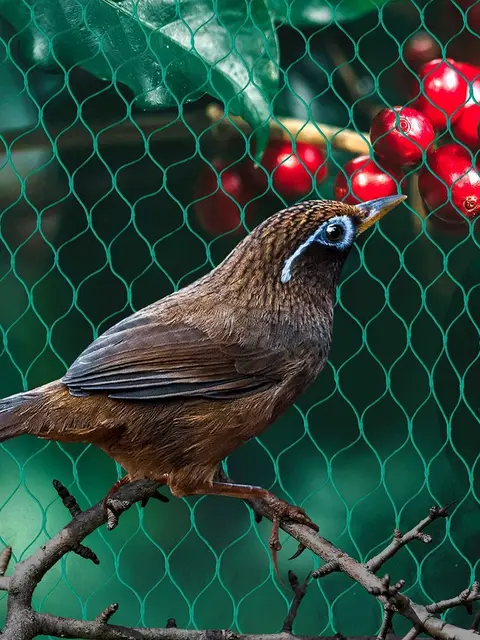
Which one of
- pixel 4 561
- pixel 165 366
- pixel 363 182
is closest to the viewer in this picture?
pixel 4 561

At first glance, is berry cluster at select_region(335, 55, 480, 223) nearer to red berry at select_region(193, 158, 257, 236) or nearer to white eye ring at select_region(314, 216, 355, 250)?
red berry at select_region(193, 158, 257, 236)

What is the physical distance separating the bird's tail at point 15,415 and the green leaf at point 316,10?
2.96 ft

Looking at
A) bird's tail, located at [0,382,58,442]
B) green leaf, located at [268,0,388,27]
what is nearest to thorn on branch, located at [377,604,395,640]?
bird's tail, located at [0,382,58,442]

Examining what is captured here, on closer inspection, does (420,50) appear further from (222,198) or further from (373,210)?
(373,210)

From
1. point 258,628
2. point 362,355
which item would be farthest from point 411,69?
point 258,628

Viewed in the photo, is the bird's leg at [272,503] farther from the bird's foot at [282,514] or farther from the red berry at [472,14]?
the red berry at [472,14]

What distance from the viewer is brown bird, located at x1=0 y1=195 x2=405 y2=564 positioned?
799 mm

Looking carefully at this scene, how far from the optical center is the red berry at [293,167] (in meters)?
1.40

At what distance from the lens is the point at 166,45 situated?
A: 146 cm

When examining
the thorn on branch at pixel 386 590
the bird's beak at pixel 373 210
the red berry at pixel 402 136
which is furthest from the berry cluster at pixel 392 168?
the thorn on branch at pixel 386 590

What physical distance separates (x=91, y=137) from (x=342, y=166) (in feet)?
1.29

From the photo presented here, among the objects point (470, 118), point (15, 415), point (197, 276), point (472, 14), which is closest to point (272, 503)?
point (15, 415)

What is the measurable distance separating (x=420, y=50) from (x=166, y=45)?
0.42m

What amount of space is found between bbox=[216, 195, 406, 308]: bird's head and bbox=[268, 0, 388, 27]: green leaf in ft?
2.29
